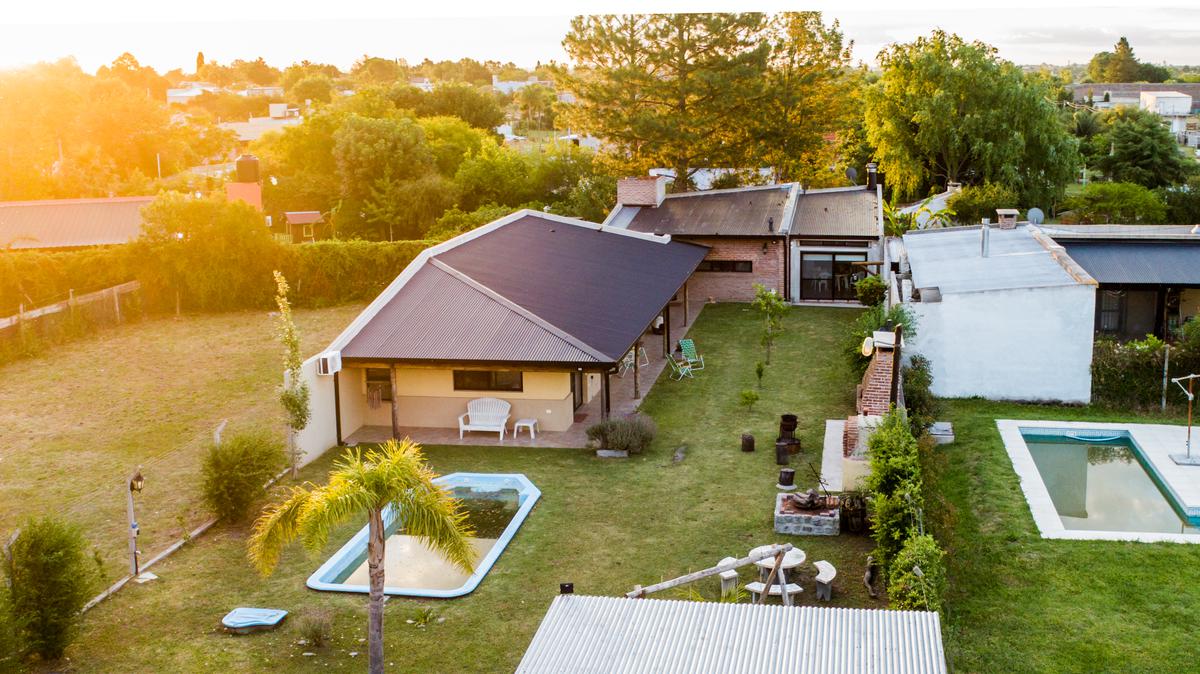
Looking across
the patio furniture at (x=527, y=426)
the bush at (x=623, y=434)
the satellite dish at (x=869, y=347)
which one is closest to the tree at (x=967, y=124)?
the satellite dish at (x=869, y=347)

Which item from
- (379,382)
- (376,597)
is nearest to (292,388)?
(379,382)

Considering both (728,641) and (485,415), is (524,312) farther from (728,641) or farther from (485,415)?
(728,641)

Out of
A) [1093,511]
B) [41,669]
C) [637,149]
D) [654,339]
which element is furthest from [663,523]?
[637,149]

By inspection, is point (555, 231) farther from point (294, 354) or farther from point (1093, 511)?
point (1093, 511)

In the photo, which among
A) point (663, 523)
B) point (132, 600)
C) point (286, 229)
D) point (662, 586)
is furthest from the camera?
point (286, 229)

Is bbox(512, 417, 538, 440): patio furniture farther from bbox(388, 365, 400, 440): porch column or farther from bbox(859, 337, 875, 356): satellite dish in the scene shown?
bbox(859, 337, 875, 356): satellite dish
